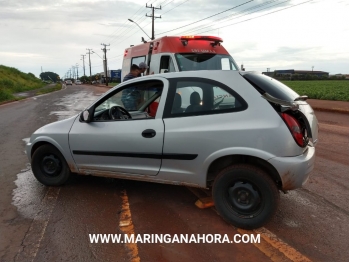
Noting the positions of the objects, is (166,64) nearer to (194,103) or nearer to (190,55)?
(190,55)

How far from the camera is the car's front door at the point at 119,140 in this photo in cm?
357

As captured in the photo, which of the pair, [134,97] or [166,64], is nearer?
[134,97]

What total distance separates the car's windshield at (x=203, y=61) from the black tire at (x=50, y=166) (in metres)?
4.43

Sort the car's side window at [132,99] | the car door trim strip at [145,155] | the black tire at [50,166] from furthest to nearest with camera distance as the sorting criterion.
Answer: the black tire at [50,166] < the car's side window at [132,99] < the car door trim strip at [145,155]

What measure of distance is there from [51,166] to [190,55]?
5100 mm

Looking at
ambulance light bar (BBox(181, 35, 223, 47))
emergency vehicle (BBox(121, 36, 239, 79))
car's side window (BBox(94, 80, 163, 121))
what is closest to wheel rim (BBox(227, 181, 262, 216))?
car's side window (BBox(94, 80, 163, 121))

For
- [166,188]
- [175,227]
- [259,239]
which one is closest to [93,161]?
[166,188]

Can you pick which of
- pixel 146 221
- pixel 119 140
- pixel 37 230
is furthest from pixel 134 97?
pixel 37 230

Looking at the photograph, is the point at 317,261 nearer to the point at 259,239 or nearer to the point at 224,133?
the point at 259,239

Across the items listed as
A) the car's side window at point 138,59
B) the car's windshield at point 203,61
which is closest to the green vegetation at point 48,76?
the car's side window at point 138,59

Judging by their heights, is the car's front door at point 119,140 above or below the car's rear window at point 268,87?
below

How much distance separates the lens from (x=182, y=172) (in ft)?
11.5

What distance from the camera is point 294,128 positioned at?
303 cm

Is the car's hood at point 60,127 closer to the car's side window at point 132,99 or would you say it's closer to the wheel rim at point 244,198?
the car's side window at point 132,99
